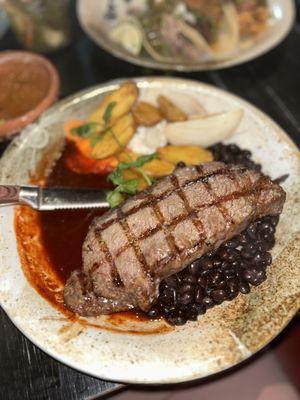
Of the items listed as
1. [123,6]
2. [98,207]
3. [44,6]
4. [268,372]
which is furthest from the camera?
[123,6]

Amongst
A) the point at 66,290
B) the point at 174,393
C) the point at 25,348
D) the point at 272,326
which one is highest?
the point at 272,326

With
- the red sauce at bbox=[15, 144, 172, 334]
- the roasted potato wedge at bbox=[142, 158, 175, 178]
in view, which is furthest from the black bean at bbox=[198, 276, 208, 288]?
the roasted potato wedge at bbox=[142, 158, 175, 178]

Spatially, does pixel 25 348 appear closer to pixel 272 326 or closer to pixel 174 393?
pixel 174 393

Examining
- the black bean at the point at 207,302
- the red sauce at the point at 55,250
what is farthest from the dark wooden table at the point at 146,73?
the black bean at the point at 207,302

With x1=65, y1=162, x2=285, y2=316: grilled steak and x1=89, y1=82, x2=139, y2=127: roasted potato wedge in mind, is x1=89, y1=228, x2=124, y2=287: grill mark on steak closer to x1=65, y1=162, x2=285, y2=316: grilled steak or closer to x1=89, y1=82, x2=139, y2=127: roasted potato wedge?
x1=65, y1=162, x2=285, y2=316: grilled steak

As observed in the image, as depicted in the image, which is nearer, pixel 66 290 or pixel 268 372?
pixel 66 290

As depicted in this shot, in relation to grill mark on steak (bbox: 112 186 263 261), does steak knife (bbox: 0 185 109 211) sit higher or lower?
lower

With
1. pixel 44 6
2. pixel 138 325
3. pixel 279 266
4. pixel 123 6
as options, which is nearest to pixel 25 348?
pixel 138 325
